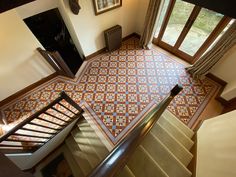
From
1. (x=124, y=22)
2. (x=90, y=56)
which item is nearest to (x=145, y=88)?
(x=90, y=56)

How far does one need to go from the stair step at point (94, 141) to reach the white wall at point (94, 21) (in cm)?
181

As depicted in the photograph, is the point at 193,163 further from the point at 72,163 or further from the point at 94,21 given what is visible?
the point at 94,21

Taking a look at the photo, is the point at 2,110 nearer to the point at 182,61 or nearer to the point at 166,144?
the point at 166,144

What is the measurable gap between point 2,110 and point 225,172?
364 cm

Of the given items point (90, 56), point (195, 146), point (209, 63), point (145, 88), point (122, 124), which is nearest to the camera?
point (195, 146)

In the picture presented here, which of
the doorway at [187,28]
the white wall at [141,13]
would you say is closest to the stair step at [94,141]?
the doorway at [187,28]

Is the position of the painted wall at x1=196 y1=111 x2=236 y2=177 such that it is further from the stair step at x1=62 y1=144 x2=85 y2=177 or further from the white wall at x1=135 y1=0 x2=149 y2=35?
the white wall at x1=135 y1=0 x2=149 y2=35

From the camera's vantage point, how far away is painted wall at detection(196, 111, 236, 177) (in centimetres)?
126

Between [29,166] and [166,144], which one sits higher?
[166,144]

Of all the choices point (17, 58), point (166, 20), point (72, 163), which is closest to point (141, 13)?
point (166, 20)

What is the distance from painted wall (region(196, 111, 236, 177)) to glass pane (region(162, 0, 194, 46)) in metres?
2.21

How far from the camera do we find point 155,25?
3234 mm

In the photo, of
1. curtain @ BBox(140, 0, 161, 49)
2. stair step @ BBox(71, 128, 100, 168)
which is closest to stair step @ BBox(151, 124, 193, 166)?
stair step @ BBox(71, 128, 100, 168)

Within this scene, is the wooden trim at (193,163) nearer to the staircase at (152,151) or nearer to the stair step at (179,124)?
the staircase at (152,151)
